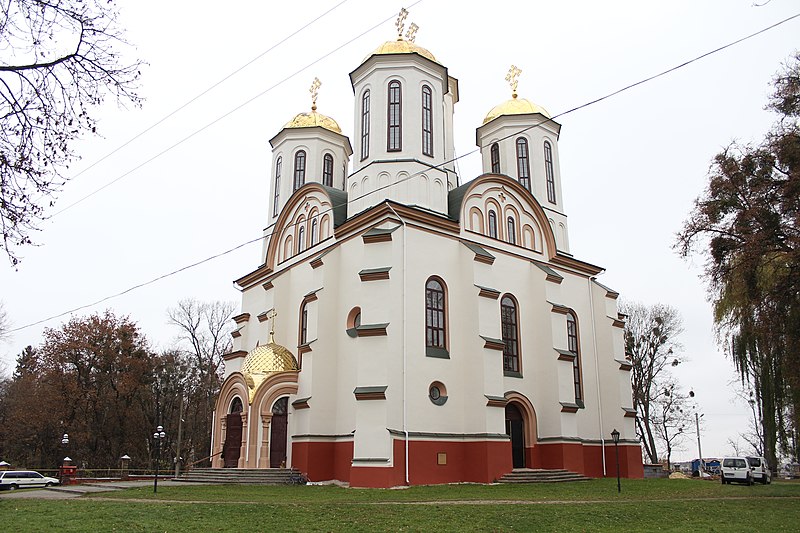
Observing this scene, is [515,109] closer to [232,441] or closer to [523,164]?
[523,164]

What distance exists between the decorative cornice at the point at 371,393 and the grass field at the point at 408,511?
2.96 meters

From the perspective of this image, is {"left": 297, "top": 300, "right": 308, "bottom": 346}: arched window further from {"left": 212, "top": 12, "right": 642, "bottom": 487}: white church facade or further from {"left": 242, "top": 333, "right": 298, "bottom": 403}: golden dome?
{"left": 242, "top": 333, "right": 298, "bottom": 403}: golden dome

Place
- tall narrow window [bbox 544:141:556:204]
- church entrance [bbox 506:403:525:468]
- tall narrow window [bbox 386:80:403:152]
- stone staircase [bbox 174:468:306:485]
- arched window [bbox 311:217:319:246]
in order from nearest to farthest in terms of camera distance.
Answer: stone staircase [bbox 174:468:306:485] → church entrance [bbox 506:403:525:468] → tall narrow window [bbox 386:80:403:152] → arched window [bbox 311:217:319:246] → tall narrow window [bbox 544:141:556:204]

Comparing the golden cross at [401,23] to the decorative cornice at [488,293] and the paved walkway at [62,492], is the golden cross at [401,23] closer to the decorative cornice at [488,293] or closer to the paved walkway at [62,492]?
the decorative cornice at [488,293]

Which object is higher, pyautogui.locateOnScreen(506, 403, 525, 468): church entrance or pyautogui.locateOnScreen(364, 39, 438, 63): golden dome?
pyautogui.locateOnScreen(364, 39, 438, 63): golden dome

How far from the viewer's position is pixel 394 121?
2612 cm

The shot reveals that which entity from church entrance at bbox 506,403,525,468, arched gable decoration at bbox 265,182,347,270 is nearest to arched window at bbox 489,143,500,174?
arched gable decoration at bbox 265,182,347,270

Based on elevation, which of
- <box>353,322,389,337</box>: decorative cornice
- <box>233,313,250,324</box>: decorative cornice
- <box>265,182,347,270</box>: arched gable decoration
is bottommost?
<box>353,322,389,337</box>: decorative cornice

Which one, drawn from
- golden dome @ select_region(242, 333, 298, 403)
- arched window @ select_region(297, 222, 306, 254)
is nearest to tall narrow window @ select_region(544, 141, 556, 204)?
arched window @ select_region(297, 222, 306, 254)

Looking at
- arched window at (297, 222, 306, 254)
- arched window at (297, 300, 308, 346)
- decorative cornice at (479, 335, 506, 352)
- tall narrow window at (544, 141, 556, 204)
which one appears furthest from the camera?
tall narrow window at (544, 141, 556, 204)

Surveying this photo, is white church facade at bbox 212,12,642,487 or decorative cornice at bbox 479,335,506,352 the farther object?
decorative cornice at bbox 479,335,506,352

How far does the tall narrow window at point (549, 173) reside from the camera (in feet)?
103

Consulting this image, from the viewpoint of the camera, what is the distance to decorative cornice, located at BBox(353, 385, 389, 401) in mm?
20438

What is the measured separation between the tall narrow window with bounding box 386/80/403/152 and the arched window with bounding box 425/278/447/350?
590 cm
